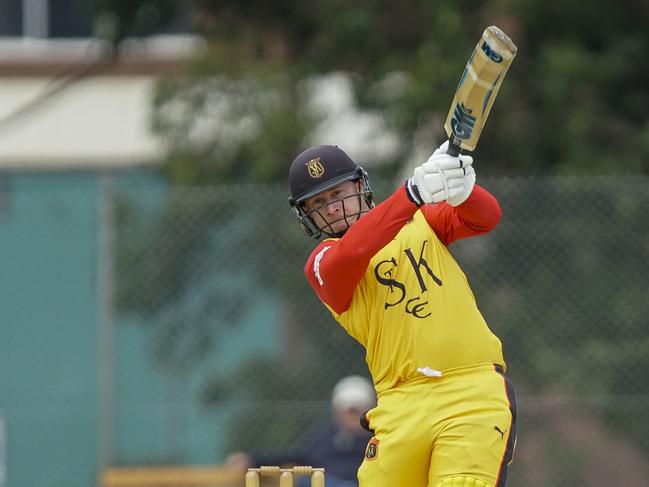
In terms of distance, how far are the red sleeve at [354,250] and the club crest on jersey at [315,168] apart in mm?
239

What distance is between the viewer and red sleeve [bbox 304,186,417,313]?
452 cm

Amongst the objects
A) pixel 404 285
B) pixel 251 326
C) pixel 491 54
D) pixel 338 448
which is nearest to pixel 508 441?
pixel 404 285

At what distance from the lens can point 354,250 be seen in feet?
15.1

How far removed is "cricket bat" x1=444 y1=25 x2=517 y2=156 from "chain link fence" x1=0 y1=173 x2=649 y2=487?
14.3ft

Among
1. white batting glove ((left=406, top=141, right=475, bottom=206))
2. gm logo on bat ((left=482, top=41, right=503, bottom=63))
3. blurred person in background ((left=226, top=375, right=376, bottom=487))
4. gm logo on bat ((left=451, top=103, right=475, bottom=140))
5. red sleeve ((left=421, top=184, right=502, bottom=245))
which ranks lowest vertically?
blurred person in background ((left=226, top=375, right=376, bottom=487))

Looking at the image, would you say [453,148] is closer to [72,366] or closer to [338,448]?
[338,448]

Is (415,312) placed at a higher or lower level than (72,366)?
higher

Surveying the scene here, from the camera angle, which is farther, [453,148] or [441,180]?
[453,148]

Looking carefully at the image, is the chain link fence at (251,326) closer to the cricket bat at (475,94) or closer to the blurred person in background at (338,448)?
the blurred person in background at (338,448)

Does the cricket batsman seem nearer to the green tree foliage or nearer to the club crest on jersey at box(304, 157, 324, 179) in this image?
the club crest on jersey at box(304, 157, 324, 179)

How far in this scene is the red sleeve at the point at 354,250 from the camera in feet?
14.8

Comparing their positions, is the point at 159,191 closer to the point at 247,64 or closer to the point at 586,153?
the point at 247,64

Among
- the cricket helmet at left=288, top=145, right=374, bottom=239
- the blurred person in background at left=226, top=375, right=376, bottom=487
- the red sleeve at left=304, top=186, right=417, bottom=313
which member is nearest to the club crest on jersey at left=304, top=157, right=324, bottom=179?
the cricket helmet at left=288, top=145, right=374, bottom=239

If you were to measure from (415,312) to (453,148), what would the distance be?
0.56 m
